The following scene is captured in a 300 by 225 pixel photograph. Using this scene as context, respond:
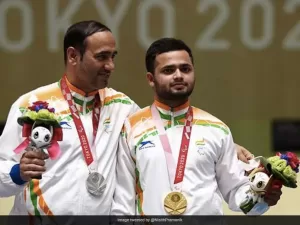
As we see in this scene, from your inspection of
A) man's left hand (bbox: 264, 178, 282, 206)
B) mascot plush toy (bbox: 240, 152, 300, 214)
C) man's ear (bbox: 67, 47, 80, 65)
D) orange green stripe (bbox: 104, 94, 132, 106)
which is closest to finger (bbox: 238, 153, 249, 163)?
mascot plush toy (bbox: 240, 152, 300, 214)

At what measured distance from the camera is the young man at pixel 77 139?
3.66 meters

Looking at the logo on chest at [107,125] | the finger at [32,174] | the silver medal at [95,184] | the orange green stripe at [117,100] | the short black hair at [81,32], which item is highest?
the short black hair at [81,32]

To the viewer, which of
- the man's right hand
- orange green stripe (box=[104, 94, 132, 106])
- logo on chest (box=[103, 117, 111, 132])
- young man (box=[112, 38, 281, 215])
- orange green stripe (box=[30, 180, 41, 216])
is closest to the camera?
the man's right hand

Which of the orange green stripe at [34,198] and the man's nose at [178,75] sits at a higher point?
the man's nose at [178,75]

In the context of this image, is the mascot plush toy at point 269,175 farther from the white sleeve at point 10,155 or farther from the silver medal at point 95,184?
the white sleeve at point 10,155

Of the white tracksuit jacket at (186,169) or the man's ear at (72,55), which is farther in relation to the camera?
the man's ear at (72,55)

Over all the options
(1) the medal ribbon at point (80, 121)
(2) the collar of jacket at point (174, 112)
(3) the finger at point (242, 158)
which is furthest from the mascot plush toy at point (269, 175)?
(1) the medal ribbon at point (80, 121)

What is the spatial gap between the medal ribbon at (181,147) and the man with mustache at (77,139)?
0.66 feet

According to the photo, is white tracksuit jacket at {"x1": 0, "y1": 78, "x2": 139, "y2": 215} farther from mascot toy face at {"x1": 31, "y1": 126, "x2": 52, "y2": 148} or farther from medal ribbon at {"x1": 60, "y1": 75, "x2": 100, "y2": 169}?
mascot toy face at {"x1": 31, "y1": 126, "x2": 52, "y2": 148}

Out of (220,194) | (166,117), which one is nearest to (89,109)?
(166,117)

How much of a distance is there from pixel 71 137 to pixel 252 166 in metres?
0.80

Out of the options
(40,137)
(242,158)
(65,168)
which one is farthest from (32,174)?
(242,158)

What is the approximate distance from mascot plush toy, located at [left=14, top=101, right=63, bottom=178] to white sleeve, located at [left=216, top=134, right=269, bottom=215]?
0.70 meters

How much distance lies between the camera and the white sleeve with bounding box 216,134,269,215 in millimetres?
3644
